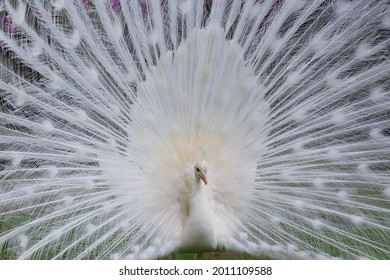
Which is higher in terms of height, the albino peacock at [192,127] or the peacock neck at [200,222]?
the albino peacock at [192,127]

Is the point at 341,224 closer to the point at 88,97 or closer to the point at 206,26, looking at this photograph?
the point at 206,26

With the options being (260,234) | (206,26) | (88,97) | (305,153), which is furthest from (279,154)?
(88,97)

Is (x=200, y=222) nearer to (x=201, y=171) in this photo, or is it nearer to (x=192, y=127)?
(x=201, y=171)

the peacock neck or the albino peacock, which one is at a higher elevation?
the albino peacock

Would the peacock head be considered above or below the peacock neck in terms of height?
above
